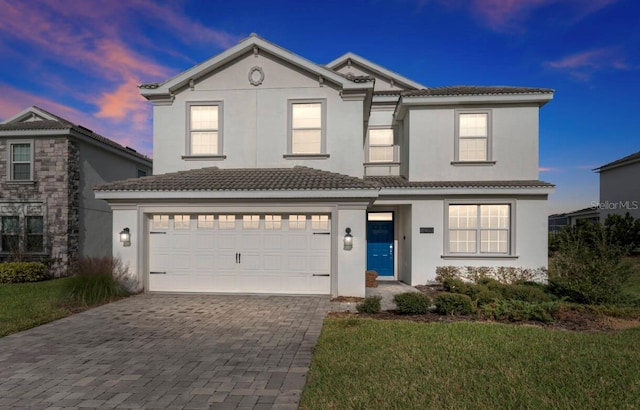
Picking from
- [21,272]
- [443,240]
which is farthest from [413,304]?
[21,272]

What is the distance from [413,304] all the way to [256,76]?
912cm

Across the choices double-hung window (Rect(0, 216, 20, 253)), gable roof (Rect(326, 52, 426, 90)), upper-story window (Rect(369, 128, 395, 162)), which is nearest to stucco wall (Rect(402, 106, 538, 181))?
upper-story window (Rect(369, 128, 395, 162))

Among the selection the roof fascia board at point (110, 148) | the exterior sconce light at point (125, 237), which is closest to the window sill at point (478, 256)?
the exterior sconce light at point (125, 237)

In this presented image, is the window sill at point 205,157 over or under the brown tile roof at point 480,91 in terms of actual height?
under

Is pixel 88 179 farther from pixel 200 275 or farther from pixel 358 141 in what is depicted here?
pixel 358 141

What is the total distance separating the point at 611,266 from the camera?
326 inches

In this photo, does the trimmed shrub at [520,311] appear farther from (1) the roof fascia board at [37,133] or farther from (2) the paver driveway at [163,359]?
(1) the roof fascia board at [37,133]

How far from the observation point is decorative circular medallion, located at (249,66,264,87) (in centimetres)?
1180

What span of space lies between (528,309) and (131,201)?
10978 millimetres

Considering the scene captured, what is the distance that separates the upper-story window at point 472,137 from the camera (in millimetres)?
12500

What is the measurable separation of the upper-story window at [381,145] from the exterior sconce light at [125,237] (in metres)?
9.35

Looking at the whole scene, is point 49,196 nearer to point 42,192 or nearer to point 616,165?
point 42,192

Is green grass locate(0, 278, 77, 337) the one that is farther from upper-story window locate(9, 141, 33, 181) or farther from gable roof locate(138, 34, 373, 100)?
gable roof locate(138, 34, 373, 100)

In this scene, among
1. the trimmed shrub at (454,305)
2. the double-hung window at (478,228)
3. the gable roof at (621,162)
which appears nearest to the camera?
the trimmed shrub at (454,305)
